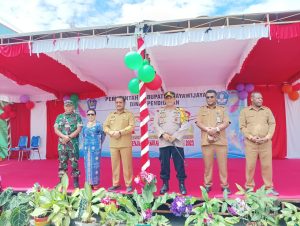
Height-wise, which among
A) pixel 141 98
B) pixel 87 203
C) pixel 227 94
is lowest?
pixel 87 203

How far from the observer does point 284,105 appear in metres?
7.55

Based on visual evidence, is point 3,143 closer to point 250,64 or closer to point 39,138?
point 39,138

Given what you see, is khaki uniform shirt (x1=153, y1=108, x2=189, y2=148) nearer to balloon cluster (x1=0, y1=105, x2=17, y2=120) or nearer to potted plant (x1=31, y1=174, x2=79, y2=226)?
potted plant (x1=31, y1=174, x2=79, y2=226)

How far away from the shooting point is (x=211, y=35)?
3654mm

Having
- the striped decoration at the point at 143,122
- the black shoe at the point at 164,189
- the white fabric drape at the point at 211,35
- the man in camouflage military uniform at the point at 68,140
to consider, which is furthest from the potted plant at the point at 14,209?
the white fabric drape at the point at 211,35

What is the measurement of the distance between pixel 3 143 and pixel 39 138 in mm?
1291

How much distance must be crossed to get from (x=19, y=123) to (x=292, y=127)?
8.24 m

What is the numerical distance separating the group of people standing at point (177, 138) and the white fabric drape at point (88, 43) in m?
0.79

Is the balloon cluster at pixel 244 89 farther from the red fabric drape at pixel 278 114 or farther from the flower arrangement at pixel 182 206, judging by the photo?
the flower arrangement at pixel 182 206

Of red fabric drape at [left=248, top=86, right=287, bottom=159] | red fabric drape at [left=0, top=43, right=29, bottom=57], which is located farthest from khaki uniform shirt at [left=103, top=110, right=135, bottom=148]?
red fabric drape at [left=248, top=86, right=287, bottom=159]

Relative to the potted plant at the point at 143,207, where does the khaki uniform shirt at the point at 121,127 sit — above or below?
above

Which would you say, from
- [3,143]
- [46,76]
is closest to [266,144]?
[46,76]

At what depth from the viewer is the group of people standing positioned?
3479 millimetres

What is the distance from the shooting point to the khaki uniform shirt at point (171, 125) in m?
3.61
